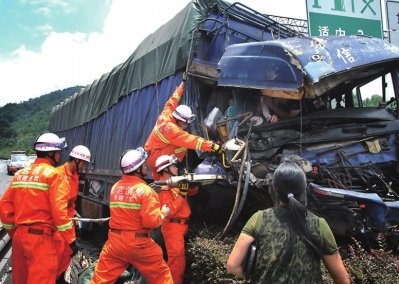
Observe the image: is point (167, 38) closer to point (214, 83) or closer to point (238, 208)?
point (214, 83)

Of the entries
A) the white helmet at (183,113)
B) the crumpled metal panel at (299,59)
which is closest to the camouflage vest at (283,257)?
the crumpled metal panel at (299,59)

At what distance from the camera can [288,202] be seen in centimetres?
197

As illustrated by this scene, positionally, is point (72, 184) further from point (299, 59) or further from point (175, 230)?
point (299, 59)

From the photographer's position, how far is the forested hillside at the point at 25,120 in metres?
66.0

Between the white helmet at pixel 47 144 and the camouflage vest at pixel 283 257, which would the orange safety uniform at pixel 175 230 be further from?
the camouflage vest at pixel 283 257

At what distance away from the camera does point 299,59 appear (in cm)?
371

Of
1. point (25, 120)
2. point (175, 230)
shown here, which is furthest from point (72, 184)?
point (25, 120)

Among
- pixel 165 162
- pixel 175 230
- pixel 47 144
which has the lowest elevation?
pixel 175 230

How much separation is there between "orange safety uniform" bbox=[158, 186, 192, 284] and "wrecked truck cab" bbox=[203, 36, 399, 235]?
0.95m

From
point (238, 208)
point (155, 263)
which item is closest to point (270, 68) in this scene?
point (238, 208)

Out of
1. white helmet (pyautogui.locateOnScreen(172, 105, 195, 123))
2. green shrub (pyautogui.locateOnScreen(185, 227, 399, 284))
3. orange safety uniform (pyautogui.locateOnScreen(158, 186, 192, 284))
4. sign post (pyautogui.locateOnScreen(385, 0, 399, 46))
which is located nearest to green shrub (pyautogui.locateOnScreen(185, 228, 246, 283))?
green shrub (pyautogui.locateOnScreen(185, 227, 399, 284))

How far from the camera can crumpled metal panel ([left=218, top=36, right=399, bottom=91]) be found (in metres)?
3.68

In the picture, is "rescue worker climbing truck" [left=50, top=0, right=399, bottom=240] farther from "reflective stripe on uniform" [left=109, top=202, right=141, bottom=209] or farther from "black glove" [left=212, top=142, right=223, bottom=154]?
"reflective stripe on uniform" [left=109, top=202, right=141, bottom=209]

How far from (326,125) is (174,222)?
→ 1.94 metres
